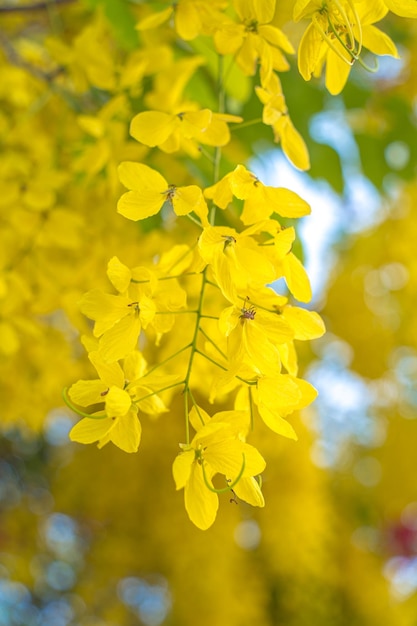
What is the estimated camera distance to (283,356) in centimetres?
45

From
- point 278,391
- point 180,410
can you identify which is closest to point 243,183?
point 278,391

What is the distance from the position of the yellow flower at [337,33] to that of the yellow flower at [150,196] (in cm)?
9

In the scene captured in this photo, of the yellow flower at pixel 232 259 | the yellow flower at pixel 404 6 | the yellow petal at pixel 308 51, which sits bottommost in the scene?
the yellow flower at pixel 232 259

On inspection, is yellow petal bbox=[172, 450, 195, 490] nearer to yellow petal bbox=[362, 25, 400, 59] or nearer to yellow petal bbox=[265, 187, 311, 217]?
yellow petal bbox=[265, 187, 311, 217]

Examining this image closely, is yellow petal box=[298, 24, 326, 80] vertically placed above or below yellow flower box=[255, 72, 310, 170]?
above

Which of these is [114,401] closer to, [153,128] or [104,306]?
[104,306]

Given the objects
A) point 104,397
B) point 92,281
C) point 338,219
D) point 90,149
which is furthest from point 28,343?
point 338,219

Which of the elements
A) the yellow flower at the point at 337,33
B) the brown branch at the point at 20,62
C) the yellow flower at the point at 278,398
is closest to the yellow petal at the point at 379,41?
the yellow flower at the point at 337,33

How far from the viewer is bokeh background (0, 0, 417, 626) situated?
0.82 m

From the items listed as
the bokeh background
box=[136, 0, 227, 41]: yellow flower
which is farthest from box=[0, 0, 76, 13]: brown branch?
box=[136, 0, 227, 41]: yellow flower

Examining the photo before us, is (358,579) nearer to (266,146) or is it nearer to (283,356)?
(266,146)

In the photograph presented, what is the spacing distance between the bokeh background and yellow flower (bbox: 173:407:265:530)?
1.32 feet

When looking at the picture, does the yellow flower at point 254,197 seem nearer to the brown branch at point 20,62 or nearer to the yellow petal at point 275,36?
the yellow petal at point 275,36

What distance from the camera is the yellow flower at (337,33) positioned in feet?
1.34
